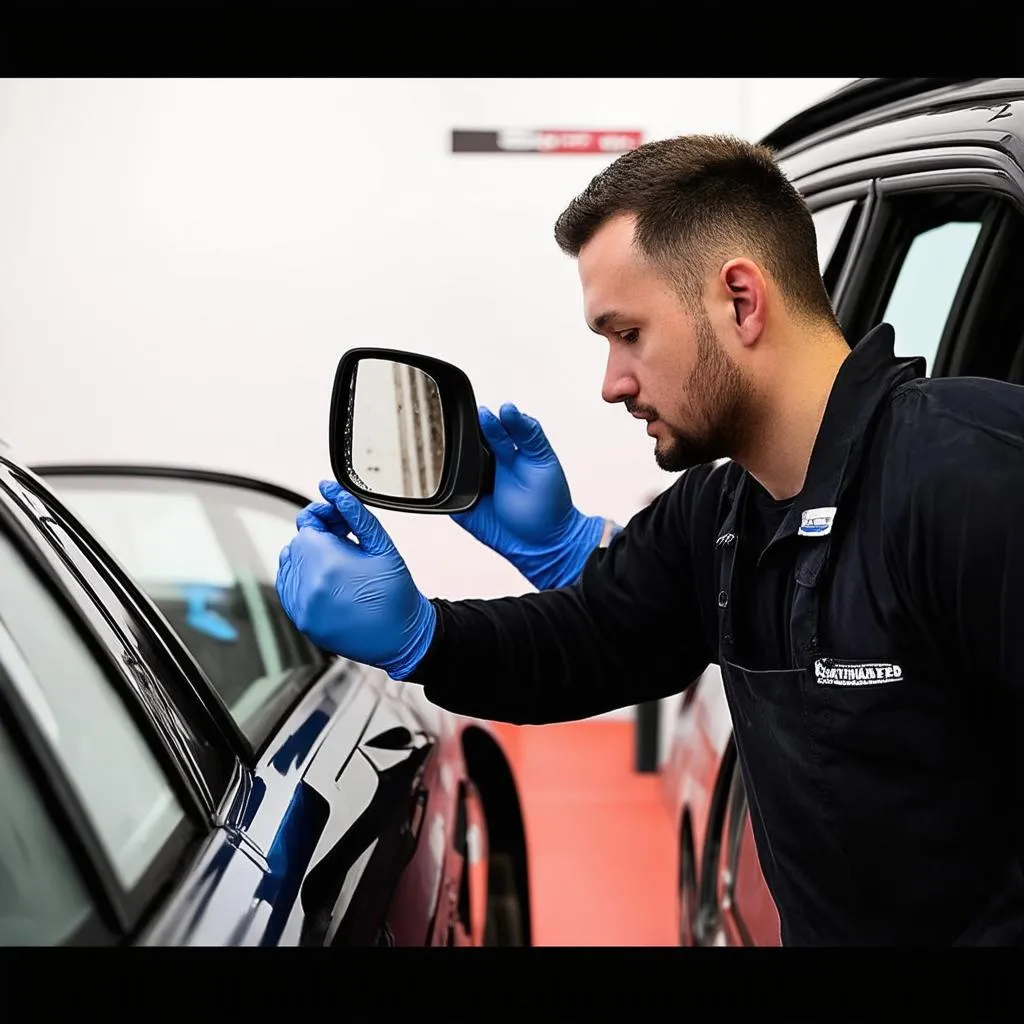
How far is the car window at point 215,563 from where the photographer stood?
5.90 feet

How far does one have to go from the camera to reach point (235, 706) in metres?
1.62

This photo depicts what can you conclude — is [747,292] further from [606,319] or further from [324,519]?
[324,519]

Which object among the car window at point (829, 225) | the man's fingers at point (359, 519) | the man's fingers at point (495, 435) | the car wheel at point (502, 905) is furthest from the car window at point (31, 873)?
the car wheel at point (502, 905)

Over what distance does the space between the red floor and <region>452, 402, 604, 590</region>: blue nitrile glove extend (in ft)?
3.97

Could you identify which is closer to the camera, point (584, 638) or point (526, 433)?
point (584, 638)

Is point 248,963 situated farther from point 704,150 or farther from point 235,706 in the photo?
point 704,150

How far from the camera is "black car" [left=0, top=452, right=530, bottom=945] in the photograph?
79 centimetres

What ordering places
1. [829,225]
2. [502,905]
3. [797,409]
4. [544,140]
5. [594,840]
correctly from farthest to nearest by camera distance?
1. [594,840]
2. [544,140]
3. [502,905]
4. [829,225]
5. [797,409]

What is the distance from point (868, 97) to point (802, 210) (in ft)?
1.30

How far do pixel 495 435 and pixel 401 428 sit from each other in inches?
9.2

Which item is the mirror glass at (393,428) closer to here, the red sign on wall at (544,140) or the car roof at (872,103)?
the car roof at (872,103)

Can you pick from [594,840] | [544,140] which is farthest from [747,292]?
[594,840]

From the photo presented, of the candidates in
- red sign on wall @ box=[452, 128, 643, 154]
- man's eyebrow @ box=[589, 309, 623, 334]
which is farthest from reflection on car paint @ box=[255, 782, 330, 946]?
red sign on wall @ box=[452, 128, 643, 154]

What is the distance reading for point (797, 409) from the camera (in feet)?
3.61
